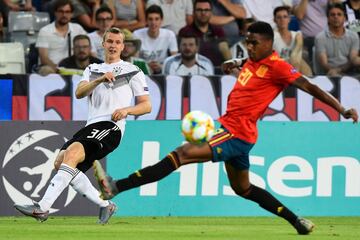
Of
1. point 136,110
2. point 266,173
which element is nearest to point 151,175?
point 136,110

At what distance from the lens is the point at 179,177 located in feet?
48.8

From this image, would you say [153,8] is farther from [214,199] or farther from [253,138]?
[253,138]

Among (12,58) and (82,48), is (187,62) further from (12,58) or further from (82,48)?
(12,58)

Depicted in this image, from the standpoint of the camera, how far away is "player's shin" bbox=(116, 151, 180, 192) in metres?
10.4

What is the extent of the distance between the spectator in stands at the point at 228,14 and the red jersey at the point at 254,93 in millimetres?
8900

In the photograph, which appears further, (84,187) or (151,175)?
(84,187)

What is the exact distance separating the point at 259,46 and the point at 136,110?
5.70 ft

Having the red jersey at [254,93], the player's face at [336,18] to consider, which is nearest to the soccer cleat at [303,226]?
the red jersey at [254,93]

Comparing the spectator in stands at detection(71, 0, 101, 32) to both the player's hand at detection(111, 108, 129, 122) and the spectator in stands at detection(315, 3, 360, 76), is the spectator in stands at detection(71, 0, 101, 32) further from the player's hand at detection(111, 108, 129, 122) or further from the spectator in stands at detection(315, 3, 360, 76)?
the player's hand at detection(111, 108, 129, 122)

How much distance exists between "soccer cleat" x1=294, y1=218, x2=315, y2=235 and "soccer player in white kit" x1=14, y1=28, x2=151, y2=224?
2.19 meters

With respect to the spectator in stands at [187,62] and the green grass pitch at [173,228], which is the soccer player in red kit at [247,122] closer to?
the green grass pitch at [173,228]

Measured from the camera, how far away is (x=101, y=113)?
12.2 metres

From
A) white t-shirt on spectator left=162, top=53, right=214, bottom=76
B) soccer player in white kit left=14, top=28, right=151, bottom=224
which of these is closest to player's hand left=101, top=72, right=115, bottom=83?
soccer player in white kit left=14, top=28, right=151, bottom=224

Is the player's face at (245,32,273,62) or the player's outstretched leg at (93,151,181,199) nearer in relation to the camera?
the player's outstretched leg at (93,151,181,199)
